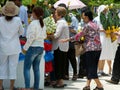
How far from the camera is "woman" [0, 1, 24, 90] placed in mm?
8648

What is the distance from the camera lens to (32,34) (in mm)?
8742

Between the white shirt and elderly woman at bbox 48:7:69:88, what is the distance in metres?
1.21

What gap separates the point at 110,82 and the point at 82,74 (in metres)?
0.93

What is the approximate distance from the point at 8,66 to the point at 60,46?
142cm

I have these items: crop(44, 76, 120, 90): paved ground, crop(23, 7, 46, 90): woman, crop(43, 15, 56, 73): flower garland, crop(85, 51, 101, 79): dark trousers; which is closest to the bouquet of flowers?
crop(43, 15, 56, 73): flower garland

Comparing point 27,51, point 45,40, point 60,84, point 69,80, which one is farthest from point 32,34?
point 69,80

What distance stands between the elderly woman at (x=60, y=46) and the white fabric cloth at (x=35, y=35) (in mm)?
788

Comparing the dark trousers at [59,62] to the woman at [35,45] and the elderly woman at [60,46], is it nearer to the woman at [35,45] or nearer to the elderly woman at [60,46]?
the elderly woman at [60,46]

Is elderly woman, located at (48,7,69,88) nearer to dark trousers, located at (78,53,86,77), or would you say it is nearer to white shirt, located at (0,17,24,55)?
white shirt, located at (0,17,24,55)

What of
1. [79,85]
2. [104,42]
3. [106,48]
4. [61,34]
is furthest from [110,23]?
[61,34]

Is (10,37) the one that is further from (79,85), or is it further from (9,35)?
(79,85)

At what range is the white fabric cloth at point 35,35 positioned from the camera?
875cm

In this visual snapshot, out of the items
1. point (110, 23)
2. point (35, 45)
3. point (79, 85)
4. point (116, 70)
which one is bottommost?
point (79, 85)

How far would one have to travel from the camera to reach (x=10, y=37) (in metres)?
8.69
